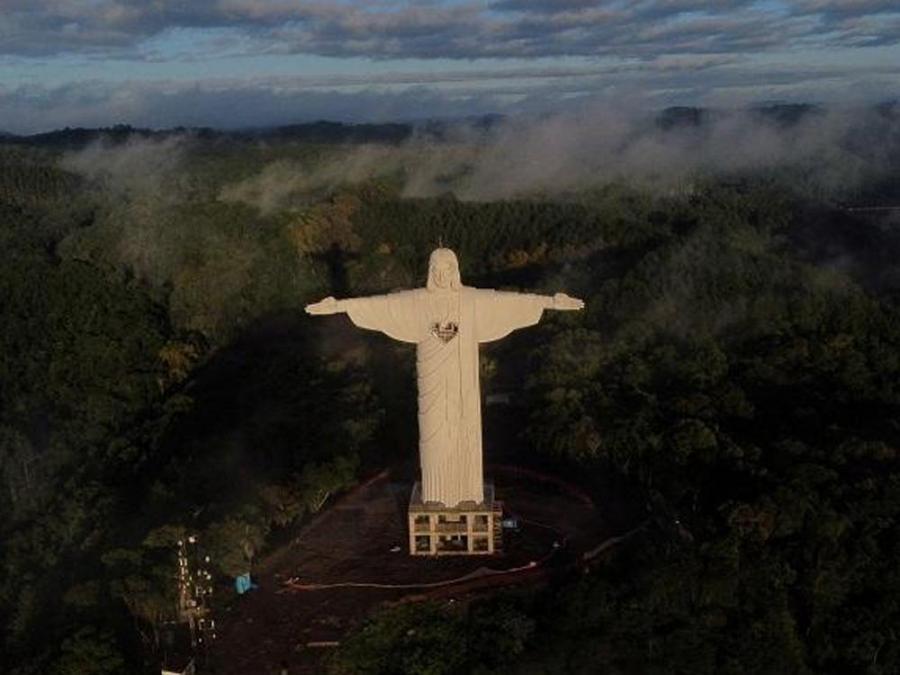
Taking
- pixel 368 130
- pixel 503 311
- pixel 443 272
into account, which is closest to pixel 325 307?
pixel 443 272

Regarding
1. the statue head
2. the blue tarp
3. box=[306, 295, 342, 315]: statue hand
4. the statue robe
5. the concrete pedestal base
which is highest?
the statue head

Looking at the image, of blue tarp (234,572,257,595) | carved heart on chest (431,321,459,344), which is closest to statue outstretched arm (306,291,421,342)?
carved heart on chest (431,321,459,344)

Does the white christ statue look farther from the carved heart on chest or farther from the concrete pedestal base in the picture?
the concrete pedestal base

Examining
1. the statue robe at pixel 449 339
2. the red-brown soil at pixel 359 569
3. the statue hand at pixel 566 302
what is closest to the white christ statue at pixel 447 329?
the statue robe at pixel 449 339

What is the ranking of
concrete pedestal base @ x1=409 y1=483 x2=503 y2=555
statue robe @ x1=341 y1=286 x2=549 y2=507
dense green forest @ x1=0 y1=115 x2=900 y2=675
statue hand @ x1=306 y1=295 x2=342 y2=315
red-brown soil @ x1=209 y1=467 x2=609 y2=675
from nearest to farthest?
dense green forest @ x1=0 y1=115 x2=900 y2=675 < statue hand @ x1=306 y1=295 x2=342 y2=315 < red-brown soil @ x1=209 y1=467 x2=609 y2=675 < statue robe @ x1=341 y1=286 x2=549 y2=507 < concrete pedestal base @ x1=409 y1=483 x2=503 y2=555

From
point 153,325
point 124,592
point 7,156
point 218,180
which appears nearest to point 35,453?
point 153,325

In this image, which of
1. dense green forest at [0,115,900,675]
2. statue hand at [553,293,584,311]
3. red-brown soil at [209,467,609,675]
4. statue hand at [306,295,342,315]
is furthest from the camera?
red-brown soil at [209,467,609,675]
